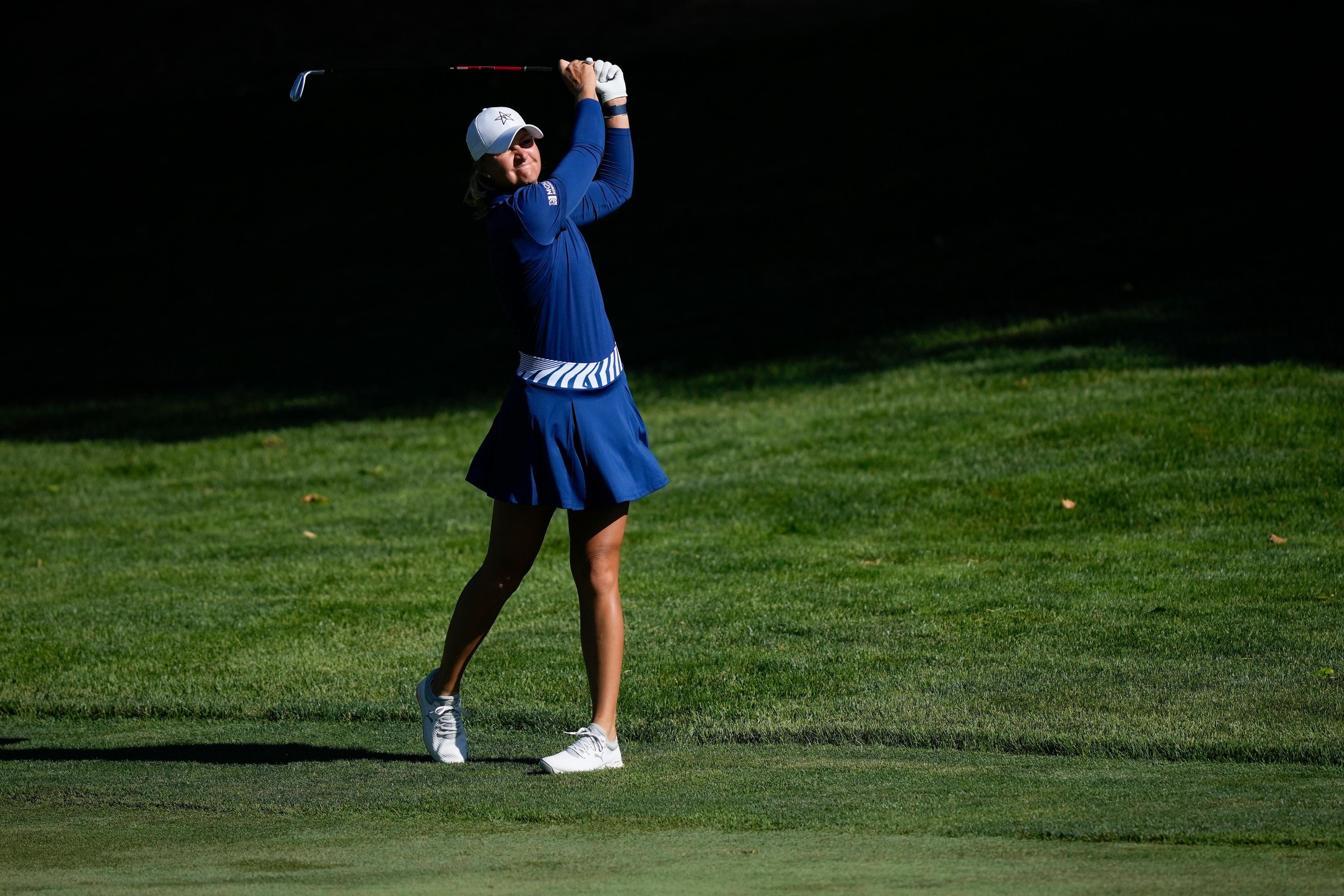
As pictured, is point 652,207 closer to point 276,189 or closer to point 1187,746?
point 276,189

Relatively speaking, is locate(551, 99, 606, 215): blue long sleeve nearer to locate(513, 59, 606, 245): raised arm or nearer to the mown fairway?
locate(513, 59, 606, 245): raised arm

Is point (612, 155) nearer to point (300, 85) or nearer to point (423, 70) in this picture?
point (423, 70)

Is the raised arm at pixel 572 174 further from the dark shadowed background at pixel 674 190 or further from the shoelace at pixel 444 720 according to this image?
the dark shadowed background at pixel 674 190

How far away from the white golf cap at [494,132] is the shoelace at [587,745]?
6.31 ft

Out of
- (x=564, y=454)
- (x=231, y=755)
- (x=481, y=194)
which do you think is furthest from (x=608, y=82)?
Result: (x=231, y=755)

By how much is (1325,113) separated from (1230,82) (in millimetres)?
2397

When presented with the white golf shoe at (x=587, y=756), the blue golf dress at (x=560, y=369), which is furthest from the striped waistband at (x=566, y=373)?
the white golf shoe at (x=587, y=756)

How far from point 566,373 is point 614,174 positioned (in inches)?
30.4

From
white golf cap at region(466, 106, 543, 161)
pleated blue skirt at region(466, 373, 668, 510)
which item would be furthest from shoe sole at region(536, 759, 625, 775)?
white golf cap at region(466, 106, 543, 161)

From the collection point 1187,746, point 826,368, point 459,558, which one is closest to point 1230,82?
point 826,368

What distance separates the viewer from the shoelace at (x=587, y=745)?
5.15m

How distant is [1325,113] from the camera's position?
78.8ft

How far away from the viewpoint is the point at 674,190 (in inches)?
1072

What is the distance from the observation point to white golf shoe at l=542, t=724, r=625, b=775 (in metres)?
5.12
